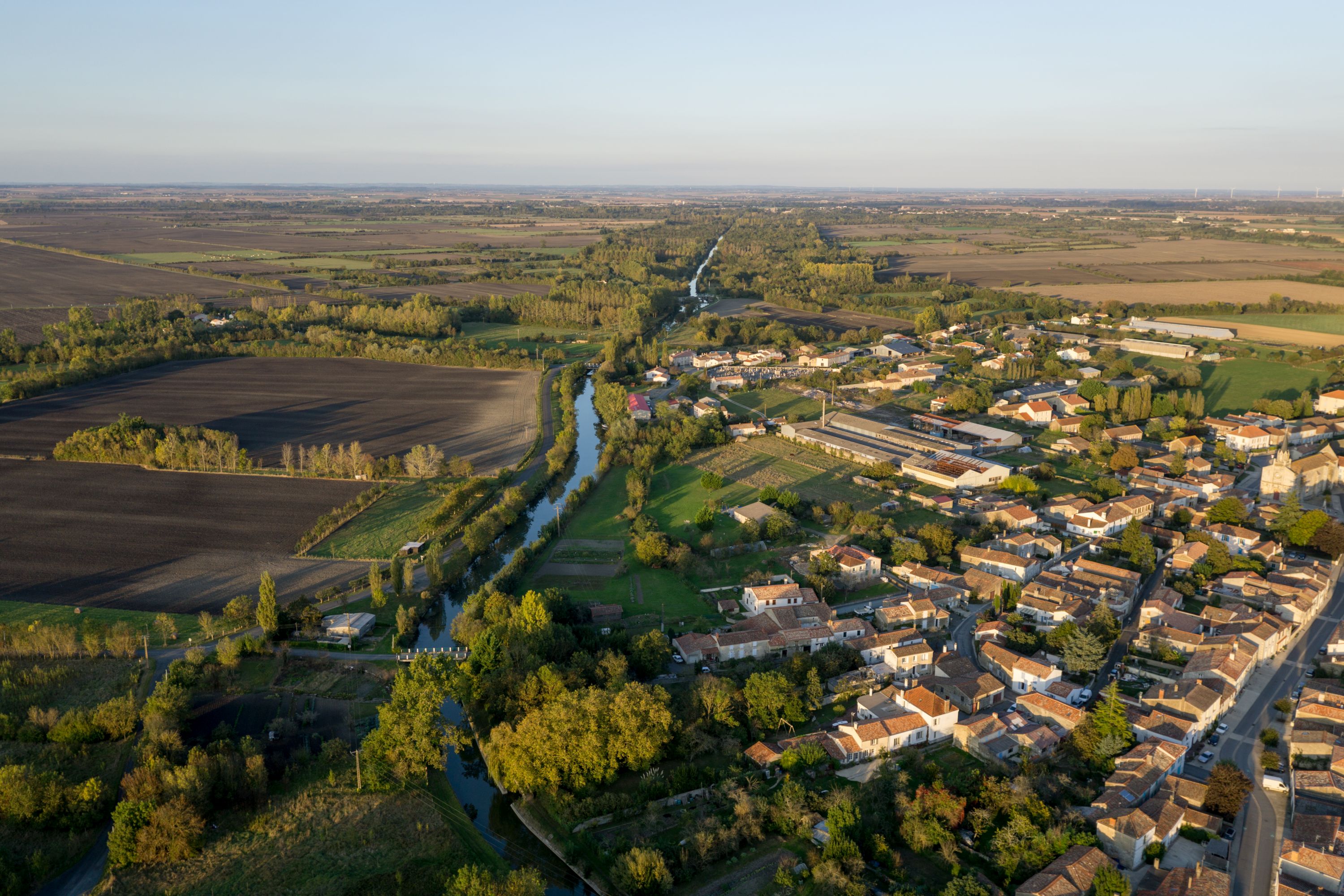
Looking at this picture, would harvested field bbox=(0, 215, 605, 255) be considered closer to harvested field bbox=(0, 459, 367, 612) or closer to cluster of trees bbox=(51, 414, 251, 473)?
cluster of trees bbox=(51, 414, 251, 473)

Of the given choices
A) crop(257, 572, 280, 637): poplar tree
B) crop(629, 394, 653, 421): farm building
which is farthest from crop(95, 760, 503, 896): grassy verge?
crop(629, 394, 653, 421): farm building

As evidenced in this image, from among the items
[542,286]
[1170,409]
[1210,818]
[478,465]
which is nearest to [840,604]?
[1210,818]

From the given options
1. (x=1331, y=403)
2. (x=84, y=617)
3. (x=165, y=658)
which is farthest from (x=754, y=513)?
(x=1331, y=403)

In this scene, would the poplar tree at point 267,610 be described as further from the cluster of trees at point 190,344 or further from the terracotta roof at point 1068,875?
the cluster of trees at point 190,344

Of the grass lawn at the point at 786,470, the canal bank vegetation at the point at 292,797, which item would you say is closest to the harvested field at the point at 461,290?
the grass lawn at the point at 786,470

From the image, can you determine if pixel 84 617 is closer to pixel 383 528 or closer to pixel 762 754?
pixel 383 528

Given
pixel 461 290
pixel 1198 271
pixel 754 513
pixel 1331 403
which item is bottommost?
pixel 754 513

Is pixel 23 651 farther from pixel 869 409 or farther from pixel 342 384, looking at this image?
pixel 869 409
